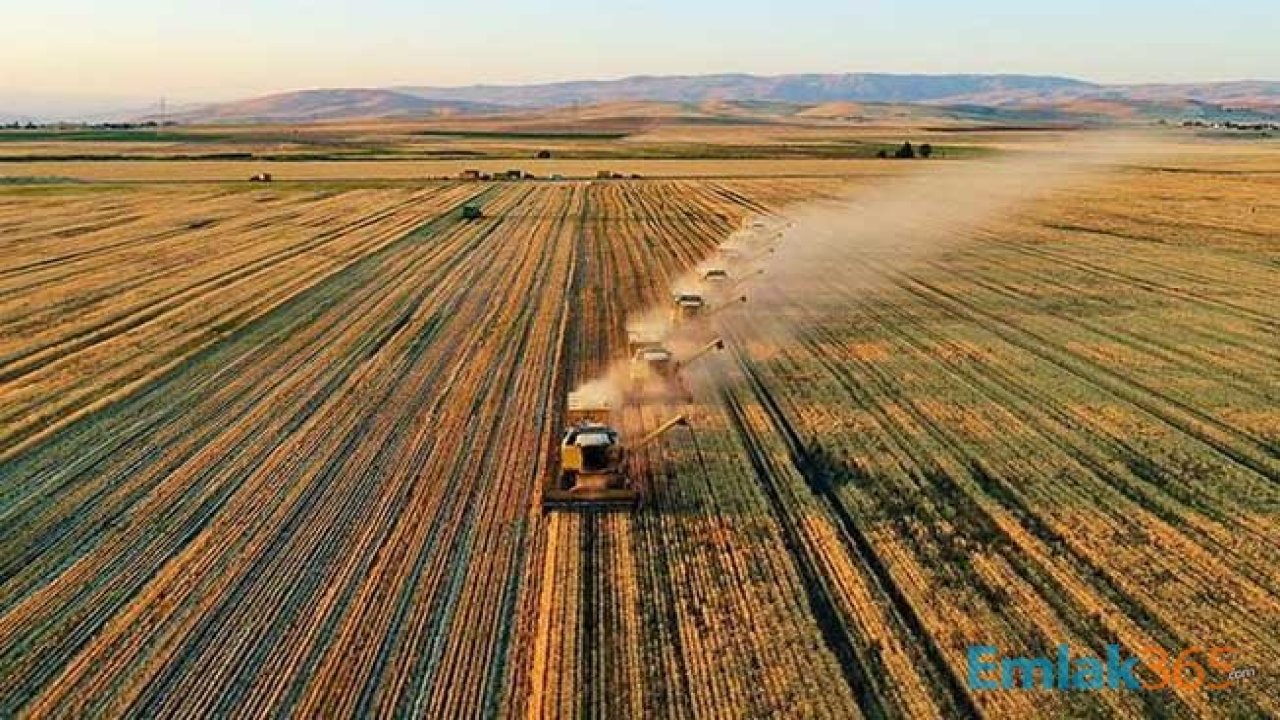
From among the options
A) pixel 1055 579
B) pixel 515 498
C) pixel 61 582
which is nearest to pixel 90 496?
pixel 61 582

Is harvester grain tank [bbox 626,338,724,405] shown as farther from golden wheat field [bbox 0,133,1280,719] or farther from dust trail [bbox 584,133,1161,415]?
golden wheat field [bbox 0,133,1280,719]

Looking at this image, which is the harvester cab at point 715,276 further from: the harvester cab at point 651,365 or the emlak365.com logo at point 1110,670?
the emlak365.com logo at point 1110,670

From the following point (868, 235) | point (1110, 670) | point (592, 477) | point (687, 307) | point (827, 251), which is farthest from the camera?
point (868, 235)

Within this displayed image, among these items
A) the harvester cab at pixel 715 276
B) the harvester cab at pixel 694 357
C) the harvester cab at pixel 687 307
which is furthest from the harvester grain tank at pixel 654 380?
the harvester cab at pixel 715 276

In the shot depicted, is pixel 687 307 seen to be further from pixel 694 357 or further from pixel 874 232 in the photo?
pixel 874 232

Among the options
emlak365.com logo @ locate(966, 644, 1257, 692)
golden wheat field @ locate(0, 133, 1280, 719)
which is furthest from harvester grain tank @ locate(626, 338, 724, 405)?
emlak365.com logo @ locate(966, 644, 1257, 692)

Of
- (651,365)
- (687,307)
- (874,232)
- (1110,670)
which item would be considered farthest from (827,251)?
(1110,670)

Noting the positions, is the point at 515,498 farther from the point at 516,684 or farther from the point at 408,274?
the point at 408,274
